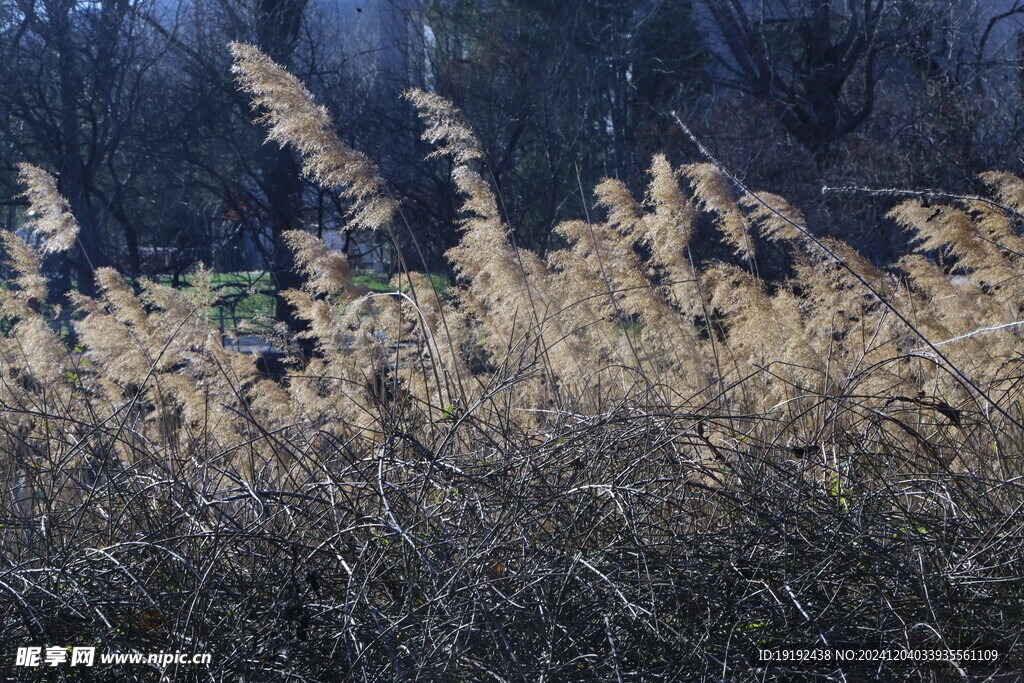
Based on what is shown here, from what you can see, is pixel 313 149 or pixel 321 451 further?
pixel 313 149

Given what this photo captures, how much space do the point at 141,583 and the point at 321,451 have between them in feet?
3.65

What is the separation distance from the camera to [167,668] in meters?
2.28

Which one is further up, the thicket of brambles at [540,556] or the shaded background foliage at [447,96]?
the shaded background foliage at [447,96]

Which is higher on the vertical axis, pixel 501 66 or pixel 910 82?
pixel 501 66

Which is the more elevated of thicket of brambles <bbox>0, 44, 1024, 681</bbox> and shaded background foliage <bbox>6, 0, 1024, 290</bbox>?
shaded background foliage <bbox>6, 0, 1024, 290</bbox>

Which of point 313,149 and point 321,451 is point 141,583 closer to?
point 321,451

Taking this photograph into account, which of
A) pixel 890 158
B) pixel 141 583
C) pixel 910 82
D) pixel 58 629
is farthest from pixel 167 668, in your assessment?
pixel 910 82

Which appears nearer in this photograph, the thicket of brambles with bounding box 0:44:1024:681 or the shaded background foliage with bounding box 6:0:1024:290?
the thicket of brambles with bounding box 0:44:1024:681

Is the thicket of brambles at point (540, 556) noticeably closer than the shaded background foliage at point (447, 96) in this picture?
Yes

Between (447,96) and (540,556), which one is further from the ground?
(447,96)

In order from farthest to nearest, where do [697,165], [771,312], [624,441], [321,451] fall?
[697,165]
[771,312]
[321,451]
[624,441]

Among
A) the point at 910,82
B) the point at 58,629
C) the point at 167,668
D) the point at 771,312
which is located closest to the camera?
the point at 167,668

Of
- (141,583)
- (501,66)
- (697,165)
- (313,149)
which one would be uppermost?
(501,66)

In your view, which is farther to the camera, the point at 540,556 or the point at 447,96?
the point at 447,96
